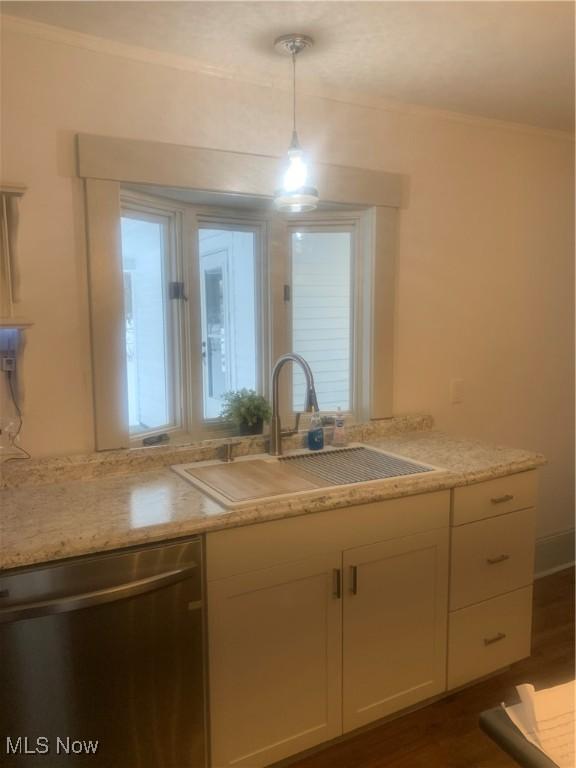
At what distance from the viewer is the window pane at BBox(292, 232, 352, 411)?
102 inches

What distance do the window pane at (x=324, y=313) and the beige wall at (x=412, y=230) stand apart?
0.25 m

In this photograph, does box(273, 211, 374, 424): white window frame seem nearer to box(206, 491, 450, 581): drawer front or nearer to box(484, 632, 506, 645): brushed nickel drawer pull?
box(206, 491, 450, 581): drawer front

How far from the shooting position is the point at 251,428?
2.32m

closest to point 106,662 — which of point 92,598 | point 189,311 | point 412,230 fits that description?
point 92,598

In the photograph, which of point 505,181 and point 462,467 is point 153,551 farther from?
point 505,181

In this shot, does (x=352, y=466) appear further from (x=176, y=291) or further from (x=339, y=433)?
(x=176, y=291)

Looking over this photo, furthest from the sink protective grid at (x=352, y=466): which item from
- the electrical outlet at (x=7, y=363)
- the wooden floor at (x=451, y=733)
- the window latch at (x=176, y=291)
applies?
the electrical outlet at (x=7, y=363)

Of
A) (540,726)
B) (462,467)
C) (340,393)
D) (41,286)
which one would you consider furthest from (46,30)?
(540,726)

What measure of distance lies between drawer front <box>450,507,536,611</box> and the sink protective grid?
293mm

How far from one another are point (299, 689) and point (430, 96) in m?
2.28

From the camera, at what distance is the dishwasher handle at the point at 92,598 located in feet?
4.41

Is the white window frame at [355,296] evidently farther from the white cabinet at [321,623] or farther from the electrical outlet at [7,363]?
the electrical outlet at [7,363]
